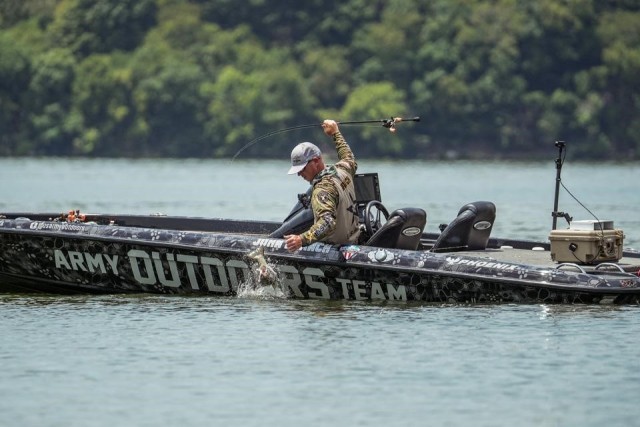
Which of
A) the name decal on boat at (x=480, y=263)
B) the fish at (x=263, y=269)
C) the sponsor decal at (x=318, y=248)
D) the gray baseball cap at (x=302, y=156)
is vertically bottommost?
the name decal on boat at (x=480, y=263)

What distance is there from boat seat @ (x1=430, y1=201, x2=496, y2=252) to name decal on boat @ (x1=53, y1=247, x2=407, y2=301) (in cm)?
86

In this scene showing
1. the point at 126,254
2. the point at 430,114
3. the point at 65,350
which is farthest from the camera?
the point at 430,114

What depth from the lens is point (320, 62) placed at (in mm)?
102938

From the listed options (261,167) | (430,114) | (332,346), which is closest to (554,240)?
(332,346)

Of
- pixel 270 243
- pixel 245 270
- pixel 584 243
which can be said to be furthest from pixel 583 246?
pixel 245 270

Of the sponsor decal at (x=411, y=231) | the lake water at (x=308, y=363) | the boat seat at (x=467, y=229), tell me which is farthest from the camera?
the boat seat at (x=467, y=229)

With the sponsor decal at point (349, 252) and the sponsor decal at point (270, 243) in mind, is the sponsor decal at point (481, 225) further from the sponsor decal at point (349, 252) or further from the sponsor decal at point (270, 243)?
the sponsor decal at point (270, 243)

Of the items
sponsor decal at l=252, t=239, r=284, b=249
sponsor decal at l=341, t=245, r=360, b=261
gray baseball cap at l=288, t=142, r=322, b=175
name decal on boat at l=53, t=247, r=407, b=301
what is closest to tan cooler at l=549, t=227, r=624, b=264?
name decal on boat at l=53, t=247, r=407, b=301

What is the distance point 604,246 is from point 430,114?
8096 cm

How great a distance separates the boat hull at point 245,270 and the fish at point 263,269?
2.0 inches

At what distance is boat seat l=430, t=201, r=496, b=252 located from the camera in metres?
15.9

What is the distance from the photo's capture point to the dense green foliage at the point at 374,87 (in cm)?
9475

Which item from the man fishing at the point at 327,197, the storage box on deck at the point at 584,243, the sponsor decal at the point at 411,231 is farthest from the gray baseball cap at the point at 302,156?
the storage box on deck at the point at 584,243

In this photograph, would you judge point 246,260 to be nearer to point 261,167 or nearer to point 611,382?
point 611,382
